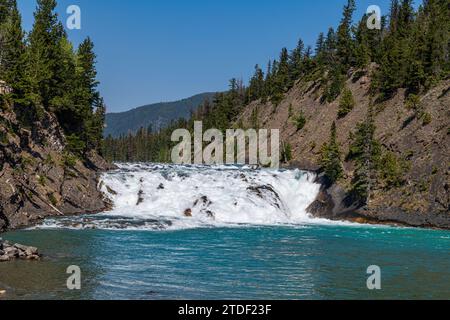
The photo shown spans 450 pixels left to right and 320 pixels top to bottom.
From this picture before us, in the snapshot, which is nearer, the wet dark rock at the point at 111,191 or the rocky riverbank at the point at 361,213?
the rocky riverbank at the point at 361,213

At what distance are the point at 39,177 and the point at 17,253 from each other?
2215 cm

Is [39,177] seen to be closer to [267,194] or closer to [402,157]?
[267,194]

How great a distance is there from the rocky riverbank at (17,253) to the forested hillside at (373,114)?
3535cm

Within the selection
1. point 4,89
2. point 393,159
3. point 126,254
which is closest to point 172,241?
point 126,254

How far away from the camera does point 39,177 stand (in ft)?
145

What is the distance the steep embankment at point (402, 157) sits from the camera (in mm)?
47688

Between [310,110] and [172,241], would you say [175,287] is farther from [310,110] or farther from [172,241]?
[310,110]

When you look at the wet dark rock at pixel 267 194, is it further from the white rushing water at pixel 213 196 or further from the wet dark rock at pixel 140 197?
the wet dark rock at pixel 140 197

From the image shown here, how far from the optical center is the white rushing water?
49.6 meters
